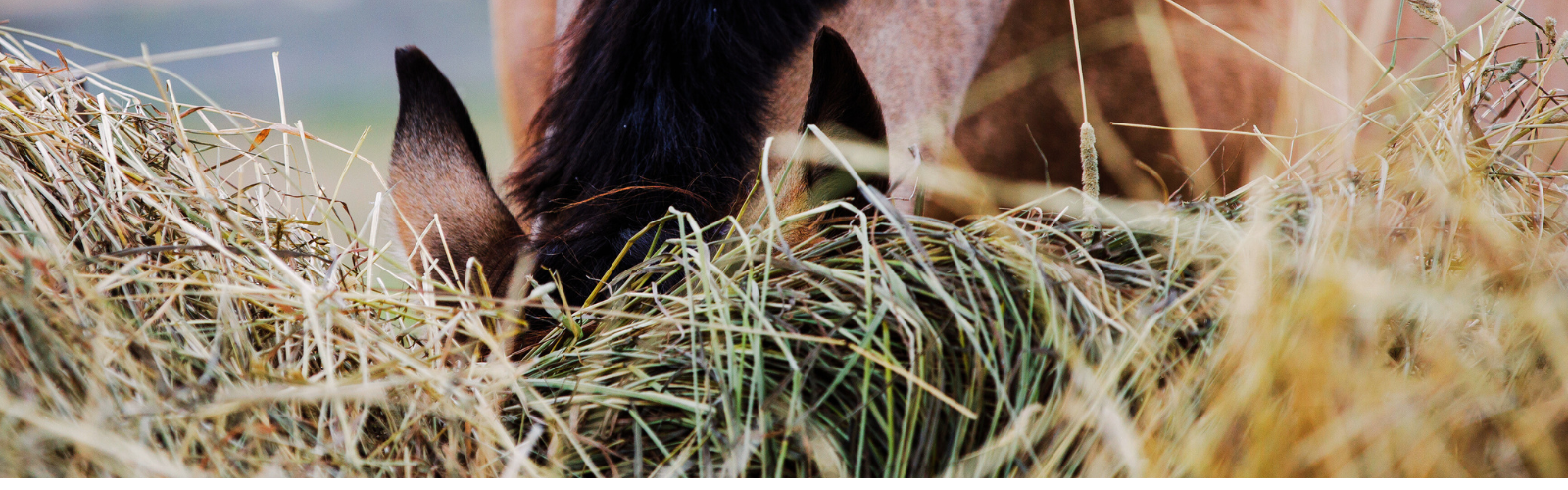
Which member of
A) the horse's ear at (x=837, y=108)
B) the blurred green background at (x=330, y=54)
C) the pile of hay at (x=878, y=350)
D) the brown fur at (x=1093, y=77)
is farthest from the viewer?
the blurred green background at (x=330, y=54)

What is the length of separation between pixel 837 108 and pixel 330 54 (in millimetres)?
3687

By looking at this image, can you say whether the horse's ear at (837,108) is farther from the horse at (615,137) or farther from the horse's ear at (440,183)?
the horse's ear at (440,183)

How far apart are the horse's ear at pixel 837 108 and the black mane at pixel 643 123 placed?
80mm

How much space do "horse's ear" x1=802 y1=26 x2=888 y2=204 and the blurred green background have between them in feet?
4.78

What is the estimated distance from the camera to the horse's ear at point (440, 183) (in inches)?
23.9

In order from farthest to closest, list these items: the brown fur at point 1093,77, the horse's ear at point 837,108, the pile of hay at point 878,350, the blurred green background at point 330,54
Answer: the blurred green background at point 330,54
the brown fur at point 1093,77
the horse's ear at point 837,108
the pile of hay at point 878,350

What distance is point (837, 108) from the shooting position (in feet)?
1.80

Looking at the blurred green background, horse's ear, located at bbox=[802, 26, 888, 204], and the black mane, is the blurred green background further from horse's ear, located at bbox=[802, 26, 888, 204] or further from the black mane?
horse's ear, located at bbox=[802, 26, 888, 204]

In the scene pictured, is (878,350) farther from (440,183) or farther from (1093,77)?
(1093,77)

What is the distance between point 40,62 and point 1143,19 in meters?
1.02

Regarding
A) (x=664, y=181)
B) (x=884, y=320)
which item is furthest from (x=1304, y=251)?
(x=664, y=181)

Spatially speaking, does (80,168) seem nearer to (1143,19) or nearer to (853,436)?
(853,436)

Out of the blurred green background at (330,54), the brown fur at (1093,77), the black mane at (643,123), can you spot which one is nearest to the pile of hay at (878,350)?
the black mane at (643,123)

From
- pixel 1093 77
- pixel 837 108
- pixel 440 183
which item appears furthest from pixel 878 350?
pixel 1093 77
